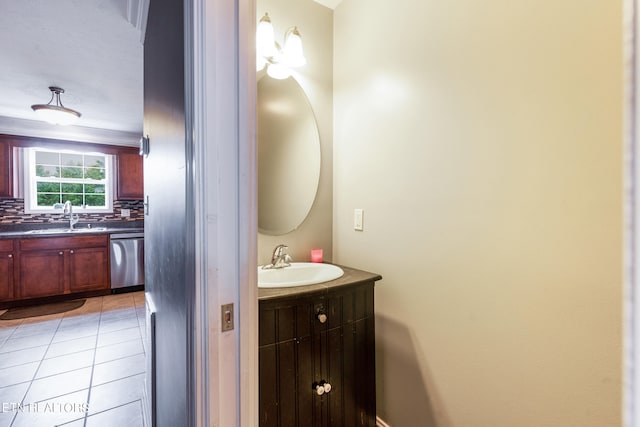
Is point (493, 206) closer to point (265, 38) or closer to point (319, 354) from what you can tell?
point (319, 354)

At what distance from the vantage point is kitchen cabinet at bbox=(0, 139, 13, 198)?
358 centimetres

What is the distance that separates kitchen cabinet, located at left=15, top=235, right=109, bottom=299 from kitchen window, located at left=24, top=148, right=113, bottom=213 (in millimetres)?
711

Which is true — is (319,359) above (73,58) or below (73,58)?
below

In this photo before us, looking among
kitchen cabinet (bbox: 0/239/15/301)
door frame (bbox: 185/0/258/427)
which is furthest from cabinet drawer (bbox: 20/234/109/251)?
door frame (bbox: 185/0/258/427)

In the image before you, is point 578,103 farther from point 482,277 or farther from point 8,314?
point 8,314

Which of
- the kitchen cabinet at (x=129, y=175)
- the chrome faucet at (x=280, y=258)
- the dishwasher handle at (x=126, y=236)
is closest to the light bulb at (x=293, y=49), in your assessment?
the chrome faucet at (x=280, y=258)

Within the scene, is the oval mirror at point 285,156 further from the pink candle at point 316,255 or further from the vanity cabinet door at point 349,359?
the vanity cabinet door at point 349,359

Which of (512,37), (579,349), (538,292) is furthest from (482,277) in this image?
(512,37)

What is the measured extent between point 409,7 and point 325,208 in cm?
108

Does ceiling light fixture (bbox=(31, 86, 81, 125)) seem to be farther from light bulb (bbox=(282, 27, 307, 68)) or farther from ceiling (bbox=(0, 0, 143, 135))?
light bulb (bbox=(282, 27, 307, 68))

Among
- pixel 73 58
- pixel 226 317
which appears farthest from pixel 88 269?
pixel 226 317

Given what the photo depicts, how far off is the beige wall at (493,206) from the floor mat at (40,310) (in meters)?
3.86

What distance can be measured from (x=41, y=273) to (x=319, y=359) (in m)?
4.10

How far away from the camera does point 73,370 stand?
2.16m
